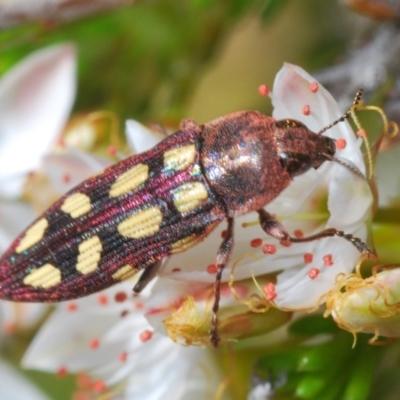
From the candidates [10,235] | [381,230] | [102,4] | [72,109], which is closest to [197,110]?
[72,109]

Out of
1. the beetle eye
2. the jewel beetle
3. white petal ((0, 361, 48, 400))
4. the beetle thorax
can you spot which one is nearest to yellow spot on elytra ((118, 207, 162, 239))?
the jewel beetle

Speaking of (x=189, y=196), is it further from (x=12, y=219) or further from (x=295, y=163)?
(x=12, y=219)

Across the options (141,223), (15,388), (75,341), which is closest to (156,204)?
(141,223)

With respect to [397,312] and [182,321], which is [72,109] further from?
[397,312]

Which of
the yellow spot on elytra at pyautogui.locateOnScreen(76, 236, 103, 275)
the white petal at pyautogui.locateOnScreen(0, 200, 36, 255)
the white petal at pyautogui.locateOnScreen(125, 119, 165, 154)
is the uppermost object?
the white petal at pyautogui.locateOnScreen(125, 119, 165, 154)

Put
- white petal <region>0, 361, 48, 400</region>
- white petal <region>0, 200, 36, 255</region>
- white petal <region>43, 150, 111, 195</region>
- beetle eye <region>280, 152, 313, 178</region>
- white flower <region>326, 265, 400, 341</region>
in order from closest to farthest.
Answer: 1. white flower <region>326, 265, 400, 341</region>
2. beetle eye <region>280, 152, 313, 178</region>
3. white petal <region>43, 150, 111, 195</region>
4. white petal <region>0, 200, 36, 255</region>
5. white petal <region>0, 361, 48, 400</region>

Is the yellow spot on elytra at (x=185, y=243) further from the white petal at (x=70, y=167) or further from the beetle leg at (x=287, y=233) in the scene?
the white petal at (x=70, y=167)

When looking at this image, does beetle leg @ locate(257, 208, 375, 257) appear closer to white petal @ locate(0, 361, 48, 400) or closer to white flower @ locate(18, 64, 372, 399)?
white flower @ locate(18, 64, 372, 399)
